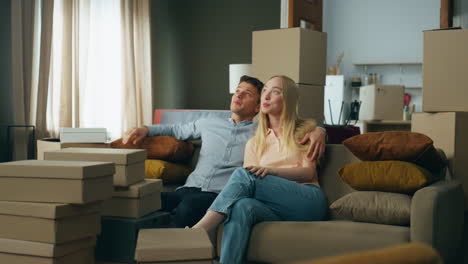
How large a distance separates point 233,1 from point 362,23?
3487 mm

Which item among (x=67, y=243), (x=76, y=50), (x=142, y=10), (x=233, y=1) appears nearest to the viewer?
(x=67, y=243)

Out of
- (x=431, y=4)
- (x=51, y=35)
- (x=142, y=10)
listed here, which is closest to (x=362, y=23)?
(x=431, y=4)

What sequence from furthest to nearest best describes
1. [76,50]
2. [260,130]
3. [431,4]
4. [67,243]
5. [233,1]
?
1. [431,4]
2. [233,1]
3. [76,50]
4. [260,130]
5. [67,243]

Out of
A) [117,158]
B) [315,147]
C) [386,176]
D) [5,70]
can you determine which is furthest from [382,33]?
[117,158]

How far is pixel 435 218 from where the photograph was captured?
198 cm

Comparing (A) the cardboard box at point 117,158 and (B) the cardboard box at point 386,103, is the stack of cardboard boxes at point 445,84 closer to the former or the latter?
(A) the cardboard box at point 117,158

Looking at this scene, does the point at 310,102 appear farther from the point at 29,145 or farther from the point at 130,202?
the point at 29,145

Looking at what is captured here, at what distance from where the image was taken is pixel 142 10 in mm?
5754

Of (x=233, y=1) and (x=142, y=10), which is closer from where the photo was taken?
(x=142, y=10)

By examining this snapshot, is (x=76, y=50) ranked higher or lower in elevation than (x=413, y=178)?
higher

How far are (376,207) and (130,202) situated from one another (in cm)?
97

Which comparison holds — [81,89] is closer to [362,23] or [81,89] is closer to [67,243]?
[67,243]

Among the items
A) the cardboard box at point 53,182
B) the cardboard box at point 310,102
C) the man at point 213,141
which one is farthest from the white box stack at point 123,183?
the cardboard box at point 310,102

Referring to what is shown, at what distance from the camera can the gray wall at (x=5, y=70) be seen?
3.78m
